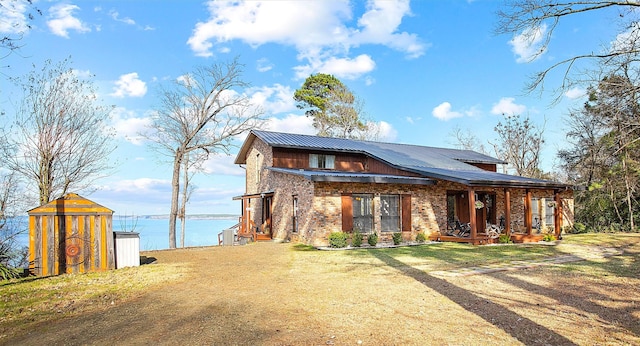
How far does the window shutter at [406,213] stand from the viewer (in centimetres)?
1579

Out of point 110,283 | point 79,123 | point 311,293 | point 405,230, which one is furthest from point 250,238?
point 311,293

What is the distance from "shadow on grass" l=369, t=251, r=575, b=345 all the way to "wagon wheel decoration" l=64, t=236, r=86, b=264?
24.5 ft

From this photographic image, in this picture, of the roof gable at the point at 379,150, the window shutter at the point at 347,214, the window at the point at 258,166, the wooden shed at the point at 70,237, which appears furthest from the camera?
the window at the point at 258,166

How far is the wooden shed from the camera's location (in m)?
8.75

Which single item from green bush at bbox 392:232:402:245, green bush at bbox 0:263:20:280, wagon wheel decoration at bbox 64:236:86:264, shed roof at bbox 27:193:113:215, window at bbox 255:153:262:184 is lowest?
green bush at bbox 392:232:402:245

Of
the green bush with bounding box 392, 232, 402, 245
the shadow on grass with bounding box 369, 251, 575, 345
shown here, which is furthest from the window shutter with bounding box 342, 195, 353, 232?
the shadow on grass with bounding box 369, 251, 575, 345

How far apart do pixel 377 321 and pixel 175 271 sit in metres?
5.98

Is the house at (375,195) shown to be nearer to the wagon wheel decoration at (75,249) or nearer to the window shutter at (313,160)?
the window shutter at (313,160)

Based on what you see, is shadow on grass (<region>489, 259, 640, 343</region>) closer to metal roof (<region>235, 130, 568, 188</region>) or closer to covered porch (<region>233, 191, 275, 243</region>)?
metal roof (<region>235, 130, 568, 188</region>)

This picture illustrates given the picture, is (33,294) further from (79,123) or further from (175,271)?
(79,123)

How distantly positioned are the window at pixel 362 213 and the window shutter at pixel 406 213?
1430mm

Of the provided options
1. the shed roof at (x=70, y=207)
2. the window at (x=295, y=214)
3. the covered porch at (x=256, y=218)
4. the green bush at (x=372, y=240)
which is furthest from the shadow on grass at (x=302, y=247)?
the shed roof at (x=70, y=207)

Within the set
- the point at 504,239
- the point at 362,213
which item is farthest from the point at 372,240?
the point at 504,239

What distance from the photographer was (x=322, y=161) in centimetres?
1984
